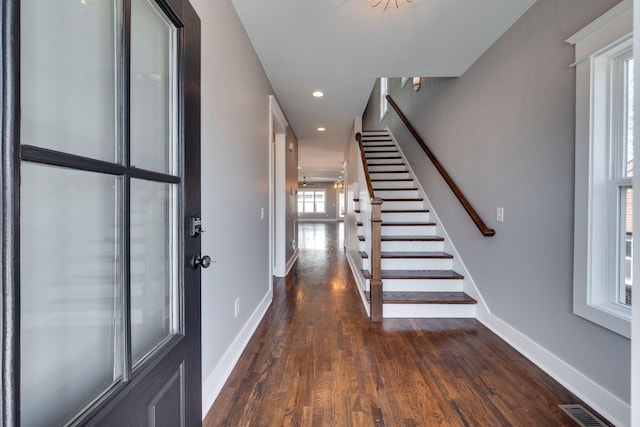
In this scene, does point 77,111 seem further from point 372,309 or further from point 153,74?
point 372,309

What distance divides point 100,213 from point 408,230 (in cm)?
358

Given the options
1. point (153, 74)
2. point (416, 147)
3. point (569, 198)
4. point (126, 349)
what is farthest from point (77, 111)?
point (416, 147)

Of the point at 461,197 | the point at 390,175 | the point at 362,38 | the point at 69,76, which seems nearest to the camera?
the point at 69,76

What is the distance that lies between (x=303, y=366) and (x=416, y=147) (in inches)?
150

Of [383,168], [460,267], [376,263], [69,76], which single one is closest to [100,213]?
[69,76]

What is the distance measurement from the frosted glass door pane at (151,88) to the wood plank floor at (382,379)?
136 cm

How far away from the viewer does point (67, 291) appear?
2.27 feet

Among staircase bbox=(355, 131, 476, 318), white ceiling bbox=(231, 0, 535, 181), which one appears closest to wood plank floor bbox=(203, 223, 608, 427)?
staircase bbox=(355, 131, 476, 318)

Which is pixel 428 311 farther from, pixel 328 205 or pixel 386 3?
pixel 328 205

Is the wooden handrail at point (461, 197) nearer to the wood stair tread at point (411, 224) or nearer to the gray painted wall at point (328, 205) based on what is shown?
the wood stair tread at point (411, 224)

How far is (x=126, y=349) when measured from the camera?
2.60 ft

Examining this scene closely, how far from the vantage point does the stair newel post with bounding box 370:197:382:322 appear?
2816mm

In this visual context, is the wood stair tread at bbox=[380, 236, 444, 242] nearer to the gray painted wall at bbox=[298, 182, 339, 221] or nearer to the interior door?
the interior door

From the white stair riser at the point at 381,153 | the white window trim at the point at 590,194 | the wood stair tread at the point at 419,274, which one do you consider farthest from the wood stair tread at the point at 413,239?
the white stair riser at the point at 381,153
